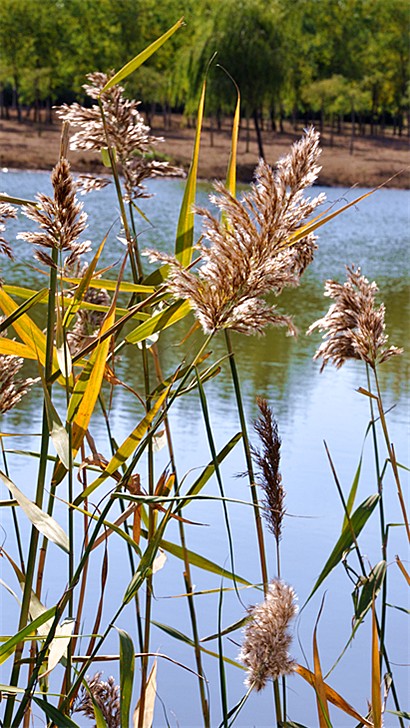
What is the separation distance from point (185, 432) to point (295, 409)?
0.69 meters

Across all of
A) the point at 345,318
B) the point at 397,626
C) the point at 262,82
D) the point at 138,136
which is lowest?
the point at 397,626

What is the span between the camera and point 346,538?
82 centimetres

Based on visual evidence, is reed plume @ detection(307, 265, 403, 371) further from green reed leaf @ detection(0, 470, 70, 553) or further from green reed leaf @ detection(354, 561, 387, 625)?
green reed leaf @ detection(0, 470, 70, 553)

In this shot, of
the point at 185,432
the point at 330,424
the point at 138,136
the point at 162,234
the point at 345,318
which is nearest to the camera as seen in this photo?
the point at 138,136

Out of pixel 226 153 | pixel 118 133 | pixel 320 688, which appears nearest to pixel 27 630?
pixel 320 688

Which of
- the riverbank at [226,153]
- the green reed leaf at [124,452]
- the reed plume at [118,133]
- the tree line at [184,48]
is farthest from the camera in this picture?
the tree line at [184,48]

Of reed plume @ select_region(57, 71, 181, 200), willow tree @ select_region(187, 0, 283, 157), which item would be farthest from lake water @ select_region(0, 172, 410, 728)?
willow tree @ select_region(187, 0, 283, 157)

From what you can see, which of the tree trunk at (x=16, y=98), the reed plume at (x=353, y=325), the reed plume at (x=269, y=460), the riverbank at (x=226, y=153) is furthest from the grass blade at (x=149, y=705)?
the tree trunk at (x=16, y=98)

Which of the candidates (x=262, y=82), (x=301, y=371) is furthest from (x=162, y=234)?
(x=262, y=82)

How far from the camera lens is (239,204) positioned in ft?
2.01

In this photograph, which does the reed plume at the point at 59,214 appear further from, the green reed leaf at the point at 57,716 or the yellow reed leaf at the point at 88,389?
the green reed leaf at the point at 57,716

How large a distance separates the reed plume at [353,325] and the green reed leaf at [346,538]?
129 mm

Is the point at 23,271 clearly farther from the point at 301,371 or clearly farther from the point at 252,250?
the point at 252,250

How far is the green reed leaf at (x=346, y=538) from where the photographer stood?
0.80 m
